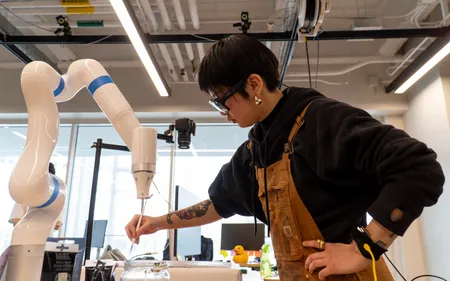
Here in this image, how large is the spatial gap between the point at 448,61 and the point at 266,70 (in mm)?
3537

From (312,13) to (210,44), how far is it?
7.20 ft

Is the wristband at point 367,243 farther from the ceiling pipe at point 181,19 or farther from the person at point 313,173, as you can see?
the ceiling pipe at point 181,19

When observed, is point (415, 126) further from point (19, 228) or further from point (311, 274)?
point (19, 228)

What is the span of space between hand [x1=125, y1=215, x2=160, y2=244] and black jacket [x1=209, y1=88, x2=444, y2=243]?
1.21ft

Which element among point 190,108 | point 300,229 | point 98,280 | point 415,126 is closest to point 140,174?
point 300,229

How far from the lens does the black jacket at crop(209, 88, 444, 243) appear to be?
70cm

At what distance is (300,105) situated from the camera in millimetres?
1012

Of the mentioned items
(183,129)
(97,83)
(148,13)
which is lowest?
(97,83)

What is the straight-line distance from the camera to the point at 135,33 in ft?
9.62

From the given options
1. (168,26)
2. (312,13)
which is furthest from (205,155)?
(312,13)

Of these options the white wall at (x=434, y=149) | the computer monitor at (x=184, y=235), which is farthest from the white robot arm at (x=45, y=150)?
the white wall at (x=434, y=149)

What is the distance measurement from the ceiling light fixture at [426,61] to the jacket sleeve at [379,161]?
2864mm

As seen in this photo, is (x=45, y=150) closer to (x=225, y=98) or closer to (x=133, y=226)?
(x=133, y=226)

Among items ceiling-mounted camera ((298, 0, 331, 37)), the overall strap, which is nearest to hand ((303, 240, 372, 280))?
the overall strap
